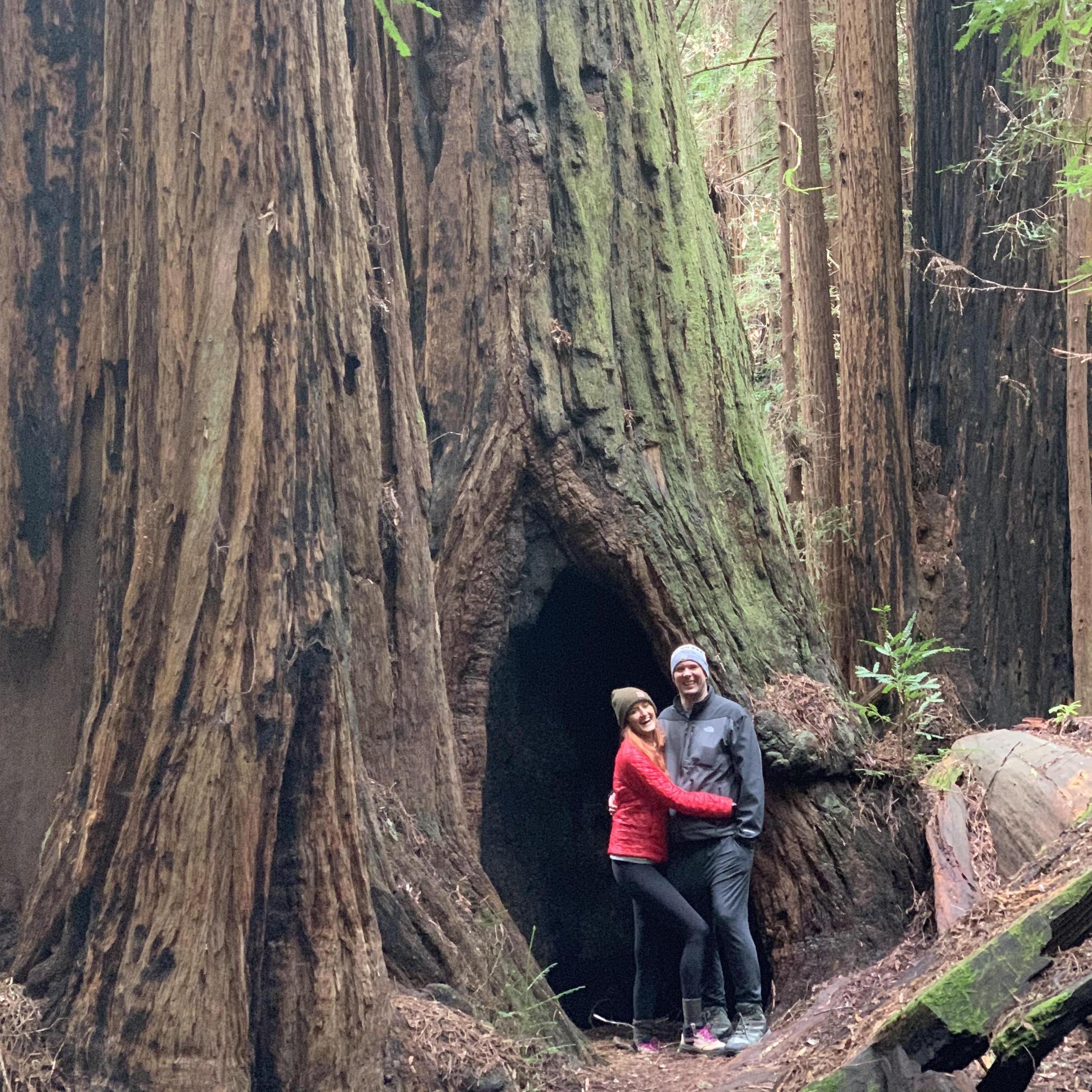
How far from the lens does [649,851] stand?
6.16 meters

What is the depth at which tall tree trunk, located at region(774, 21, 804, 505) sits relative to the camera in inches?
505

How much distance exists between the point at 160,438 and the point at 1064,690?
22.5ft

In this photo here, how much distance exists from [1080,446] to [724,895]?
4.45 metres

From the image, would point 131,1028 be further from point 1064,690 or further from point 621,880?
point 1064,690

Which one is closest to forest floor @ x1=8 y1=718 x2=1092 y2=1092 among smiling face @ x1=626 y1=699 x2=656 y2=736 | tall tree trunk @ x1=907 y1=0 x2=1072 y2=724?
smiling face @ x1=626 y1=699 x2=656 y2=736

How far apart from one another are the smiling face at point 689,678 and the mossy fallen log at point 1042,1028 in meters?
2.59

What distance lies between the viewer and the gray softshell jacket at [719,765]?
612cm

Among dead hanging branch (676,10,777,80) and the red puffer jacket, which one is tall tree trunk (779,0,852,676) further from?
the red puffer jacket

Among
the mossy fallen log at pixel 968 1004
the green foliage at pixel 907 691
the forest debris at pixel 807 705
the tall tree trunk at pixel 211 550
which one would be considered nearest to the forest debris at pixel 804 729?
the forest debris at pixel 807 705

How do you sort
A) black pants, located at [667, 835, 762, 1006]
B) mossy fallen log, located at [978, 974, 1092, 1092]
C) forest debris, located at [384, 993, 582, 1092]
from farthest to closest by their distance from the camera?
1. black pants, located at [667, 835, 762, 1006]
2. forest debris, located at [384, 993, 582, 1092]
3. mossy fallen log, located at [978, 974, 1092, 1092]

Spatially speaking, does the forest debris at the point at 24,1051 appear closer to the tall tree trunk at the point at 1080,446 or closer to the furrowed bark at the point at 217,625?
the furrowed bark at the point at 217,625

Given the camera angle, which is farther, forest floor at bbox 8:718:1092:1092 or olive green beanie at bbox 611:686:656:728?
olive green beanie at bbox 611:686:656:728

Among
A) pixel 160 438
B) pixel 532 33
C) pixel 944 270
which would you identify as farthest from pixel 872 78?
pixel 160 438

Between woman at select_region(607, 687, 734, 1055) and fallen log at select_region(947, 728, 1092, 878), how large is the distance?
142cm
